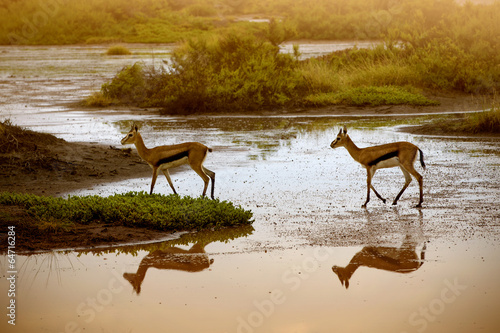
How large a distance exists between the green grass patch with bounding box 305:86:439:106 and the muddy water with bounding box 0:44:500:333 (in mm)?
12858

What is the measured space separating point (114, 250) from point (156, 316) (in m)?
2.88

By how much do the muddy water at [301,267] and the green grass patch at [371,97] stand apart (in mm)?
12858

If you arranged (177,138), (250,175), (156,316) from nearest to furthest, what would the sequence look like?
(156,316) → (250,175) → (177,138)

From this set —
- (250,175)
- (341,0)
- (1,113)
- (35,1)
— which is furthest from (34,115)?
(341,0)

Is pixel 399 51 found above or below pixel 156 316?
above

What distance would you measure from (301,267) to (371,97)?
67.4ft

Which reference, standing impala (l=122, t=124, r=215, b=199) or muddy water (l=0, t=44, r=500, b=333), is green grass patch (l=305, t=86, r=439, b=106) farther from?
standing impala (l=122, t=124, r=215, b=199)

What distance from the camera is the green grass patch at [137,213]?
36.3 ft

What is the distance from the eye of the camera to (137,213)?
11180 mm

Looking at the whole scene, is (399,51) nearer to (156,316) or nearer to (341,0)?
(156,316)

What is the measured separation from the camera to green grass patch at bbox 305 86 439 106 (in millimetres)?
28750

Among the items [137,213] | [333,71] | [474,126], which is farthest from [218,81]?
[137,213]

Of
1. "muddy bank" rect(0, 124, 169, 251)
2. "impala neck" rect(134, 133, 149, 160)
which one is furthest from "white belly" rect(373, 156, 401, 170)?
"muddy bank" rect(0, 124, 169, 251)

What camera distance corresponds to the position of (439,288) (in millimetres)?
8227
